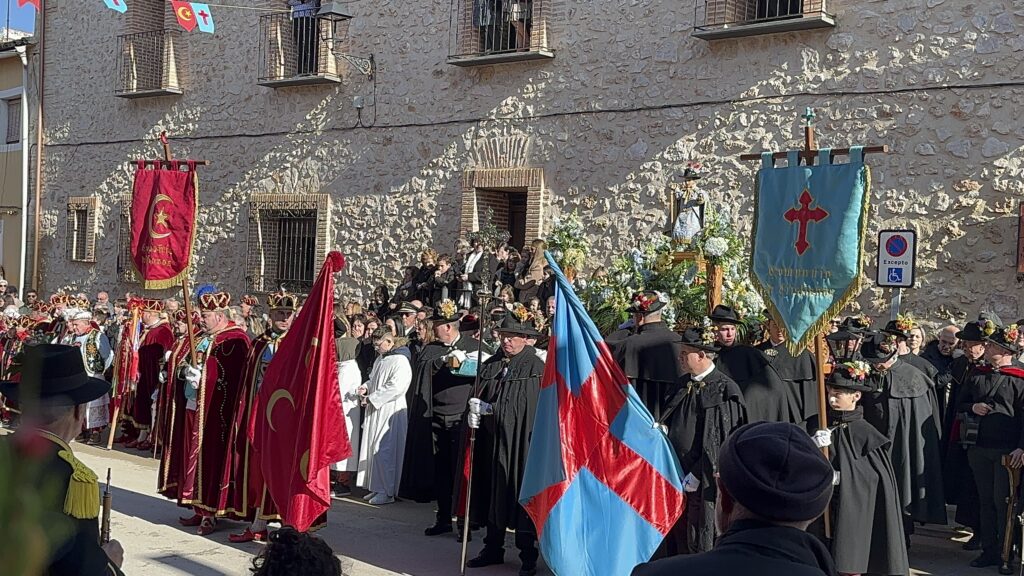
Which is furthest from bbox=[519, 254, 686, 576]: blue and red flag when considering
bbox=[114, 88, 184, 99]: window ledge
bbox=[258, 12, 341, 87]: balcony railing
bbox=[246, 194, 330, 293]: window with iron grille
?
bbox=[114, 88, 184, 99]: window ledge

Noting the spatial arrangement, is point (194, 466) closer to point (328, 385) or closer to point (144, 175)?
point (328, 385)

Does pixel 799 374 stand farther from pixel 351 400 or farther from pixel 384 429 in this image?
pixel 351 400

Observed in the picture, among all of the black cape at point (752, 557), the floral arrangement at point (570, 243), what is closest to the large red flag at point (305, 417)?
the black cape at point (752, 557)

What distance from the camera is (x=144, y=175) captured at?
32.5ft

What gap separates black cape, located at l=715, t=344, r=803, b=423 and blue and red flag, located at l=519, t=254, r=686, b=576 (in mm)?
1202

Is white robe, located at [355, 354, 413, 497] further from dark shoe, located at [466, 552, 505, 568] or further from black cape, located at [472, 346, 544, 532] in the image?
dark shoe, located at [466, 552, 505, 568]

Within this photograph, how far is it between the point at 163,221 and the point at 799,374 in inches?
220

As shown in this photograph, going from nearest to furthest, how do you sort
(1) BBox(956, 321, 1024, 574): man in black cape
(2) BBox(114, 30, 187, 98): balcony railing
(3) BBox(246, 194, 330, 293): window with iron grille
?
(1) BBox(956, 321, 1024, 574): man in black cape < (3) BBox(246, 194, 330, 293): window with iron grille < (2) BBox(114, 30, 187, 98): balcony railing

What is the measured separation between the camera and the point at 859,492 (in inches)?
257

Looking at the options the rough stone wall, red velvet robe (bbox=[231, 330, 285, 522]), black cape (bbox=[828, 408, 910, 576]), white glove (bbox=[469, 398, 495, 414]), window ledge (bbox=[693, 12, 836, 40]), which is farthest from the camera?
window ledge (bbox=[693, 12, 836, 40])

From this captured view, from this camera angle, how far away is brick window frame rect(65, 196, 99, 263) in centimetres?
2242

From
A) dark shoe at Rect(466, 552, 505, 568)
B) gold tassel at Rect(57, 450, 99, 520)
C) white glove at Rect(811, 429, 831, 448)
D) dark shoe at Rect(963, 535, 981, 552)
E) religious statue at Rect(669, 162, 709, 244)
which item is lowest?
dark shoe at Rect(466, 552, 505, 568)

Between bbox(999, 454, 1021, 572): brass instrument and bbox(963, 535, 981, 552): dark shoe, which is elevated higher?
bbox(999, 454, 1021, 572): brass instrument

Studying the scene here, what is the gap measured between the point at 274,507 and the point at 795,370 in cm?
381
